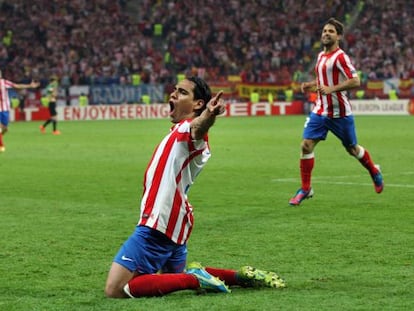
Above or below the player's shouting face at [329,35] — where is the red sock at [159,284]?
below

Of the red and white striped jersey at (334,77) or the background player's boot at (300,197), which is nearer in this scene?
the background player's boot at (300,197)

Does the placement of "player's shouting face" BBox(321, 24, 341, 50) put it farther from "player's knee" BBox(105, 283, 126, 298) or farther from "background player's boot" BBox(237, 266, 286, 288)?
"player's knee" BBox(105, 283, 126, 298)

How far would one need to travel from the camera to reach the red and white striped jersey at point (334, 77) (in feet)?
41.8

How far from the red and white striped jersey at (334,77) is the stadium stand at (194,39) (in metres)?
34.4

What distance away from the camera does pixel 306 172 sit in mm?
12750

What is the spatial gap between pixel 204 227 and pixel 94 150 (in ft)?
43.8

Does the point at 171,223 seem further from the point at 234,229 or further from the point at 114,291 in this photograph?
the point at 234,229

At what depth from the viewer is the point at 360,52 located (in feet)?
167

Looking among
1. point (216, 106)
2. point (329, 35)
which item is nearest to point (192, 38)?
point (329, 35)

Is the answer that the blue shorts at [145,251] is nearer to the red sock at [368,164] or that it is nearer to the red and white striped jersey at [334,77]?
the red and white striped jersey at [334,77]

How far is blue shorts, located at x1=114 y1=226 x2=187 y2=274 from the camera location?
21.7ft

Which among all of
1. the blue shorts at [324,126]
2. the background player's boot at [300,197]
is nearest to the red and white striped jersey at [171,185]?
the background player's boot at [300,197]

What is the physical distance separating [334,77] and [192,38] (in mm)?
39940

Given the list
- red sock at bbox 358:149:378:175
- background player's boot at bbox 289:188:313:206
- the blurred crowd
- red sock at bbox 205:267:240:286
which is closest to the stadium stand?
the blurred crowd
